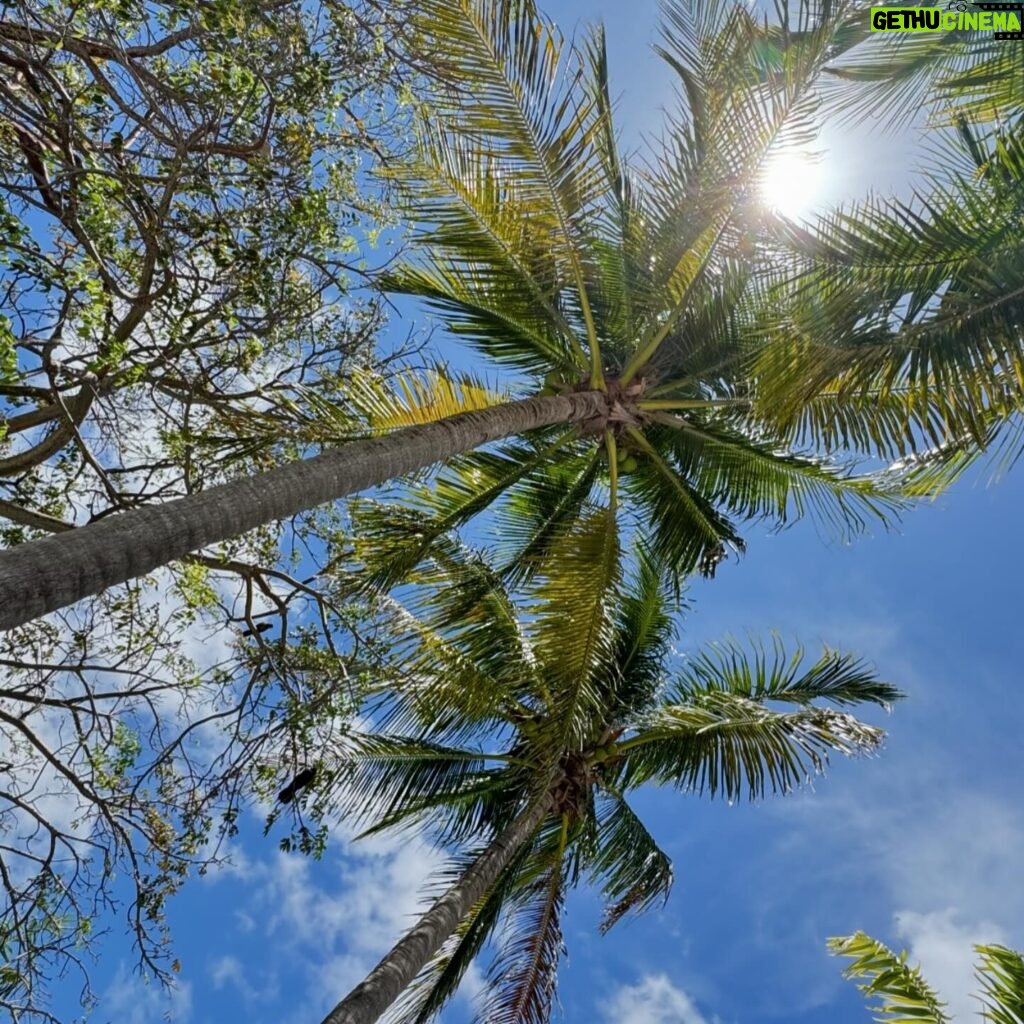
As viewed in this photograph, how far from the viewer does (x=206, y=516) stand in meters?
3.71

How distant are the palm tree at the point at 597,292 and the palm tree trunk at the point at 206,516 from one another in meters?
0.02

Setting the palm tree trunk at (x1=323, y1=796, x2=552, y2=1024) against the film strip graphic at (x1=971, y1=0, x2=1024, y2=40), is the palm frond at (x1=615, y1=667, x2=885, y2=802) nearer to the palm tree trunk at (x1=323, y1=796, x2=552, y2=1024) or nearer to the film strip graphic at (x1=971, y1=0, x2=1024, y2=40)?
the palm tree trunk at (x1=323, y1=796, x2=552, y2=1024)

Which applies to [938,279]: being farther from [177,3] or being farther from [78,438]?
[78,438]

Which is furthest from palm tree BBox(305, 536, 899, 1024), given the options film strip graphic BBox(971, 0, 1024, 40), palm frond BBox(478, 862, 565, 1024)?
film strip graphic BBox(971, 0, 1024, 40)

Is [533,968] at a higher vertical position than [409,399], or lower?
lower

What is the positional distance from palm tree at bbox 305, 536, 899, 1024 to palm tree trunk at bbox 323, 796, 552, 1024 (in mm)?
24

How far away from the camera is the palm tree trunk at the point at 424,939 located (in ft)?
16.6

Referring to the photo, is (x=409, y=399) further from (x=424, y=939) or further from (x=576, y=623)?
(x=424, y=939)

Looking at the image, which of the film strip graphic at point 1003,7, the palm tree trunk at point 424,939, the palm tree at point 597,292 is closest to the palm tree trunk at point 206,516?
the palm tree at point 597,292

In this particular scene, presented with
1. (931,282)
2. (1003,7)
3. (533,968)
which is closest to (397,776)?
(533,968)

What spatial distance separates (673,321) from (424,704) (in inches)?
173

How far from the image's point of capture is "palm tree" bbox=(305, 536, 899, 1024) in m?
7.10

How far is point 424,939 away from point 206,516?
4.10 metres

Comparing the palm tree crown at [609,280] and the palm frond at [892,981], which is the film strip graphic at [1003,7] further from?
the palm frond at [892,981]
